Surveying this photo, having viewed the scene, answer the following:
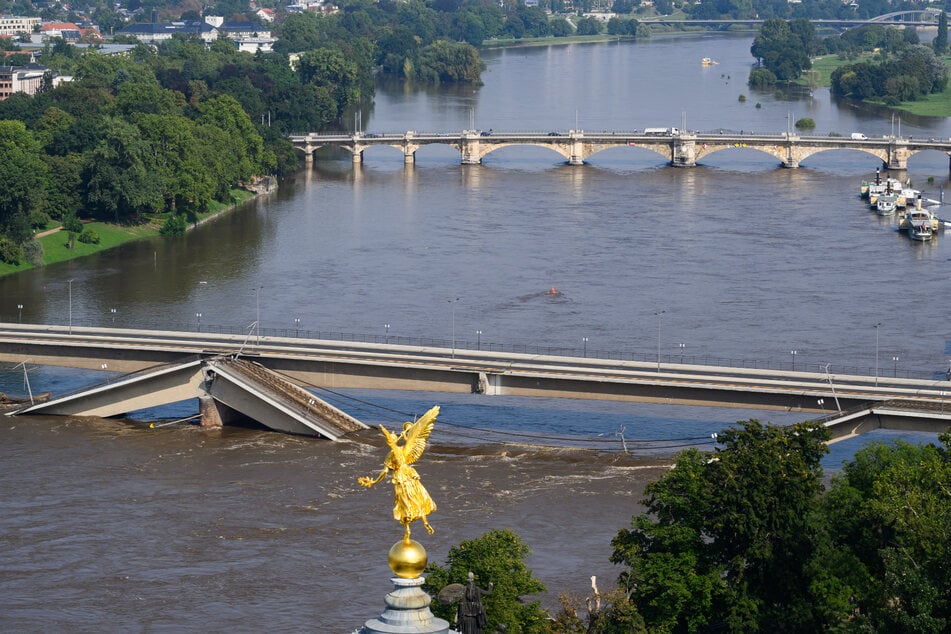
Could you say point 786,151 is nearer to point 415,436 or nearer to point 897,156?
point 897,156

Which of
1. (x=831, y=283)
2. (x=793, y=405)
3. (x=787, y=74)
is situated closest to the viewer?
(x=793, y=405)

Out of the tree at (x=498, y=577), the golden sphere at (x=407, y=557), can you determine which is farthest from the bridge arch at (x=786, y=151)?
the golden sphere at (x=407, y=557)

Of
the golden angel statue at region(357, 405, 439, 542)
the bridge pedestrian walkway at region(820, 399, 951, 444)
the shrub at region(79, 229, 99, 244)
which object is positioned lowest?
the shrub at region(79, 229, 99, 244)

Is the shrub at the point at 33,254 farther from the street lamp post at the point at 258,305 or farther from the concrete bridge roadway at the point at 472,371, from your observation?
the concrete bridge roadway at the point at 472,371

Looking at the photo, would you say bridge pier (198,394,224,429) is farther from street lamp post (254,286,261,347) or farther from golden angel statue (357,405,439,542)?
golden angel statue (357,405,439,542)

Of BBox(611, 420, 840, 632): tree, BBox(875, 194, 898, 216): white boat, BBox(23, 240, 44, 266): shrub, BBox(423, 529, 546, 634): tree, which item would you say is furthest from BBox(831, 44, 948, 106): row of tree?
BBox(423, 529, 546, 634): tree

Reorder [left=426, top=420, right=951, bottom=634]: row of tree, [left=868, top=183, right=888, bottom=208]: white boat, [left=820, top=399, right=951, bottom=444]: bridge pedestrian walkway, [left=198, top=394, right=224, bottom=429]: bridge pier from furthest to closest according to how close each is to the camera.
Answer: [left=868, top=183, right=888, bottom=208]: white boat < [left=198, top=394, right=224, bottom=429]: bridge pier < [left=820, top=399, right=951, bottom=444]: bridge pedestrian walkway < [left=426, top=420, right=951, bottom=634]: row of tree

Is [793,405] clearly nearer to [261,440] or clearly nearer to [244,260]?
[261,440]

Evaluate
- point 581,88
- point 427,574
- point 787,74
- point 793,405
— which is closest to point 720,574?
point 427,574
